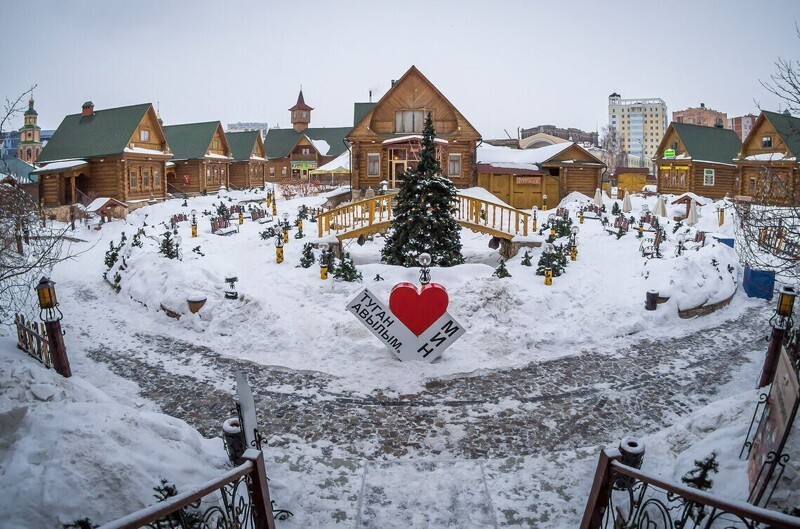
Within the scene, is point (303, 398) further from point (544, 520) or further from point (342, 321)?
point (544, 520)

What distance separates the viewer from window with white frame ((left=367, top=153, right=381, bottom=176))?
94.9 ft

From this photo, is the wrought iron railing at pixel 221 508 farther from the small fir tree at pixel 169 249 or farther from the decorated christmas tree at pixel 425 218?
the small fir tree at pixel 169 249

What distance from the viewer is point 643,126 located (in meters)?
184

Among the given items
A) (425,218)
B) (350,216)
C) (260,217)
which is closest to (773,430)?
(425,218)

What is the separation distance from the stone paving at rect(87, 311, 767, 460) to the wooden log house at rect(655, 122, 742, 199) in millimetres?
31922

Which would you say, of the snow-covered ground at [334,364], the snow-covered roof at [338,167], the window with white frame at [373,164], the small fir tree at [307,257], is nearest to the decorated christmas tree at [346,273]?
the snow-covered ground at [334,364]

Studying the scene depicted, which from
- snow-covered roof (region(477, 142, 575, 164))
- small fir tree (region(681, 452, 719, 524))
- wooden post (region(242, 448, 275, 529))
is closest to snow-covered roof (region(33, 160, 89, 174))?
snow-covered roof (region(477, 142, 575, 164))

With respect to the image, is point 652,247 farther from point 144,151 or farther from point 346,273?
point 144,151

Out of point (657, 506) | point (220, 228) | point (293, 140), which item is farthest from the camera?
point (293, 140)

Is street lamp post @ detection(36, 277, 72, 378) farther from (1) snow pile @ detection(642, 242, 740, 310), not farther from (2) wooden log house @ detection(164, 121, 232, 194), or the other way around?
(2) wooden log house @ detection(164, 121, 232, 194)

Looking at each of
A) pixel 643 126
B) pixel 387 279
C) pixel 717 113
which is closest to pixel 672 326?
Answer: pixel 387 279

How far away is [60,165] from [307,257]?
75.0 feet

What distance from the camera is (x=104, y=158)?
102ft

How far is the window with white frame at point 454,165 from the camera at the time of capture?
28891 millimetres
